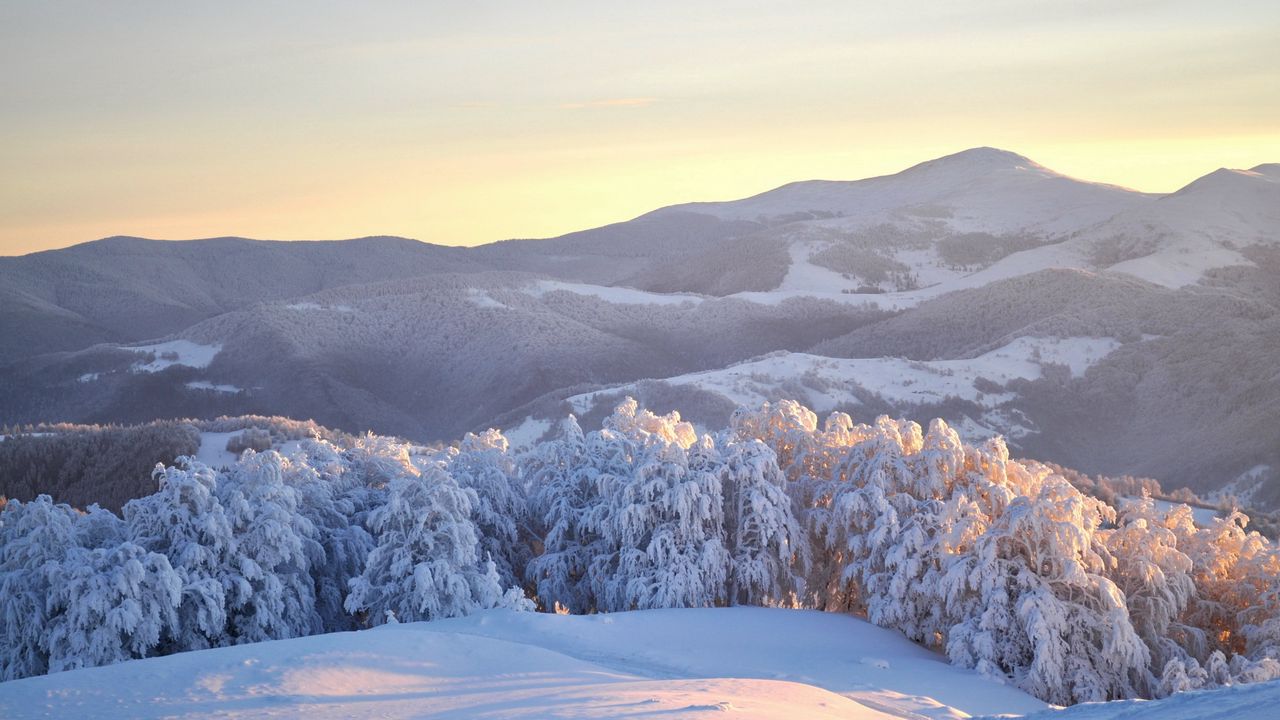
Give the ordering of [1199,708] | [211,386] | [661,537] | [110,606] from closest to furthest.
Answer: [1199,708] → [110,606] → [661,537] → [211,386]

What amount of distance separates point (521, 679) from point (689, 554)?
10.8m

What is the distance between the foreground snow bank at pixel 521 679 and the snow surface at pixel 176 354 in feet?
302

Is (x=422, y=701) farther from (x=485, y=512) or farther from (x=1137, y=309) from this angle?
(x=1137, y=309)

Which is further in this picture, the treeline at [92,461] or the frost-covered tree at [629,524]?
the treeline at [92,461]

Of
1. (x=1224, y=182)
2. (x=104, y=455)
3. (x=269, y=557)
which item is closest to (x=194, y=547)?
(x=269, y=557)

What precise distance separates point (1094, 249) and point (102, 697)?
14934 cm

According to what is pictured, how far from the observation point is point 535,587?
26.3 meters

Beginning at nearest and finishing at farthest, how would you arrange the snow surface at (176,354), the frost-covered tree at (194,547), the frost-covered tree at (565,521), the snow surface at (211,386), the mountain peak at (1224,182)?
the frost-covered tree at (194,547) → the frost-covered tree at (565,521) → the snow surface at (211,386) → the snow surface at (176,354) → the mountain peak at (1224,182)

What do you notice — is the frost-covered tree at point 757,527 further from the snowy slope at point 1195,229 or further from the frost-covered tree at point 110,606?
the snowy slope at point 1195,229

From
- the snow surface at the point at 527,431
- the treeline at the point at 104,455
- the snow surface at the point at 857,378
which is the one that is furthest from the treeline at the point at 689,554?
the snow surface at the point at 857,378

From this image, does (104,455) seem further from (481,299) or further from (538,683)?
(481,299)

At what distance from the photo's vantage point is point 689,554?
23609 mm

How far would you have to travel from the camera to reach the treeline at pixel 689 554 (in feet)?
64.2

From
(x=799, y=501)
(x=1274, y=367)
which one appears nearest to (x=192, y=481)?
(x=799, y=501)
